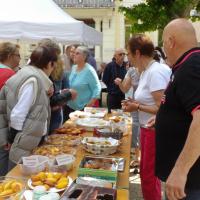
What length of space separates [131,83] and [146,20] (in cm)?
418

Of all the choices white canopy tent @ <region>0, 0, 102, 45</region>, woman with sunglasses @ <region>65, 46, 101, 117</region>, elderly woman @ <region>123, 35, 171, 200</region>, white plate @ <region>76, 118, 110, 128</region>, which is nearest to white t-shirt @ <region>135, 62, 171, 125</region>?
elderly woman @ <region>123, 35, 171, 200</region>

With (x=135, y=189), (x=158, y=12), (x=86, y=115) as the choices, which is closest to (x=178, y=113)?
(x=86, y=115)

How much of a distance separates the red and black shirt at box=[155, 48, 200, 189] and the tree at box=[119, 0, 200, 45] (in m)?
5.31

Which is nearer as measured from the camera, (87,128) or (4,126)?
(4,126)

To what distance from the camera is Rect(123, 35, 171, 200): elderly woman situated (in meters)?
2.78

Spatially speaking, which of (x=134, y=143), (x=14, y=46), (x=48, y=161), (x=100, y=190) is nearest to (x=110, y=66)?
(x=134, y=143)

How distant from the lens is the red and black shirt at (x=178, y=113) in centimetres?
161

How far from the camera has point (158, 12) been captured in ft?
24.9

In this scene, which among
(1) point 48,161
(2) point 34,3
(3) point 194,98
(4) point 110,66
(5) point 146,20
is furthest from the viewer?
(5) point 146,20

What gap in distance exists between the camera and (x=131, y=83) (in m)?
4.22

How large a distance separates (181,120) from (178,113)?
0.04 metres

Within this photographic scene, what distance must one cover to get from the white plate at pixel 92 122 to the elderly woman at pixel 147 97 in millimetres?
391

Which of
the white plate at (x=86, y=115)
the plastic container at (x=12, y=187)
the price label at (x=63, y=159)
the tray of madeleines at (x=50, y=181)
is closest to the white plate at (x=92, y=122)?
the white plate at (x=86, y=115)

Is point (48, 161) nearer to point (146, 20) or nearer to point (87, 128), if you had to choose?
point (87, 128)
